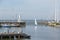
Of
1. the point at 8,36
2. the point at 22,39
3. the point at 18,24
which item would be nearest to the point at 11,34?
the point at 8,36

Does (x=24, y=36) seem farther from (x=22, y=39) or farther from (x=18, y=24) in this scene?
(x=18, y=24)

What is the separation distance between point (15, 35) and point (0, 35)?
7.98 ft

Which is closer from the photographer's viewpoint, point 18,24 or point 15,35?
point 15,35

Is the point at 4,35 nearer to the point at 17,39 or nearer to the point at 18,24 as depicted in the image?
the point at 17,39

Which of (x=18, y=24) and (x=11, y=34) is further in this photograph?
(x=18, y=24)

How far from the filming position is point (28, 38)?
34.2m

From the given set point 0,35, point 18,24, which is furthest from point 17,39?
point 18,24

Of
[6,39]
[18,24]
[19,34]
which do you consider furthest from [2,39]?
[18,24]

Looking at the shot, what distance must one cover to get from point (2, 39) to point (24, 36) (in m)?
3.66

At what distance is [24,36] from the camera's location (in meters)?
34.1

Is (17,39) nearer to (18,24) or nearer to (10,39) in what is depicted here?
(10,39)

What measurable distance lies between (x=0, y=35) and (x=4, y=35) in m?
0.65

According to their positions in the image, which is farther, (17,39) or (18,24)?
(18,24)

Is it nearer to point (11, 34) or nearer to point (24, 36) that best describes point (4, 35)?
point (11, 34)
